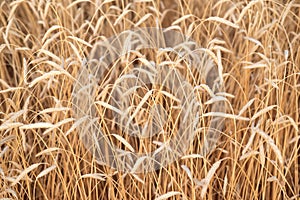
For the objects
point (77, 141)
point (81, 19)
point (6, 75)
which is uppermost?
point (81, 19)

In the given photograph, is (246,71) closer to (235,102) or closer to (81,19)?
(235,102)

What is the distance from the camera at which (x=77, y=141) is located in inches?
43.1

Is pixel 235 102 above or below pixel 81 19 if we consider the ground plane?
below

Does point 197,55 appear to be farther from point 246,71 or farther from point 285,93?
point 285,93

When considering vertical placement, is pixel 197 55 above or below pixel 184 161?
above

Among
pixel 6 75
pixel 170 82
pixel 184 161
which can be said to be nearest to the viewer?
pixel 184 161

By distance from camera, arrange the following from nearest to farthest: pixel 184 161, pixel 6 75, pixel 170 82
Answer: pixel 184 161 → pixel 170 82 → pixel 6 75

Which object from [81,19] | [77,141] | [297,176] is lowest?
[297,176]

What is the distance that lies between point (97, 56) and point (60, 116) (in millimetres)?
211

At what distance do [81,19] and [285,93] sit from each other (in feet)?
2.15

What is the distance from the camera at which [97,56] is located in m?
1.25

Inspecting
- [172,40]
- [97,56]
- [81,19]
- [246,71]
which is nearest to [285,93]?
[246,71]

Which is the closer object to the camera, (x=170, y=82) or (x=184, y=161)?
(x=184, y=161)

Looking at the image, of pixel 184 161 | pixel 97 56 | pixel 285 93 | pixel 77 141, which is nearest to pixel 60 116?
pixel 77 141
